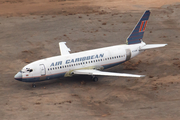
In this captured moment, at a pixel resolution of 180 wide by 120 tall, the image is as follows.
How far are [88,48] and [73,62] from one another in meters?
15.3

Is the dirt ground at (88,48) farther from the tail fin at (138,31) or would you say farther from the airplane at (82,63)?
the tail fin at (138,31)

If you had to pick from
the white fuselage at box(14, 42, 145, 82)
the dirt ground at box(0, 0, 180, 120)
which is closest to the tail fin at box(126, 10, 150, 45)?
the white fuselage at box(14, 42, 145, 82)

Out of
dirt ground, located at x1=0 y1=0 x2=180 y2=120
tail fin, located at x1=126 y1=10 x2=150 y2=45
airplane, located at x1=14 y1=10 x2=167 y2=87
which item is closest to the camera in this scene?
dirt ground, located at x1=0 y1=0 x2=180 y2=120

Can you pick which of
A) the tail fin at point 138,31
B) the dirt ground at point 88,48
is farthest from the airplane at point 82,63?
the dirt ground at point 88,48

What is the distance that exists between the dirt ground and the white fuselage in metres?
1.98

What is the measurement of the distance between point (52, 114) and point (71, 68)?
8.87 metres

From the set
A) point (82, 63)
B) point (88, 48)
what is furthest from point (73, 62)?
point (88, 48)

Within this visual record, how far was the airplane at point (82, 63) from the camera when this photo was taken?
39000mm

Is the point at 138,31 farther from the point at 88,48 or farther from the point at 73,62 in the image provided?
the point at 88,48

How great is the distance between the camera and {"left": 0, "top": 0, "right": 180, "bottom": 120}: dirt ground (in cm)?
3475

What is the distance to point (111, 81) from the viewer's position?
42.9 m

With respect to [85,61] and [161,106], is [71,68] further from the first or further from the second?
[161,106]

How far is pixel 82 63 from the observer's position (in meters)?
41.4

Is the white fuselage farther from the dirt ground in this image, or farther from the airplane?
the dirt ground
